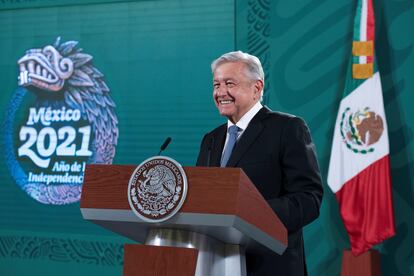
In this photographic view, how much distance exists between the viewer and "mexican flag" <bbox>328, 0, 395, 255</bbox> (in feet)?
15.4

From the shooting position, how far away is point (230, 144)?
252 cm

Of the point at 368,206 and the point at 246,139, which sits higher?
the point at 246,139

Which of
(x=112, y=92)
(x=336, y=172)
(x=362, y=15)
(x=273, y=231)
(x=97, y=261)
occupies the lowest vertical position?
(x=97, y=261)

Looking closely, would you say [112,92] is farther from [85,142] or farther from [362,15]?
[362,15]

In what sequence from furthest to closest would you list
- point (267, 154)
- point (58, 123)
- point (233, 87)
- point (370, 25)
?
point (58, 123), point (370, 25), point (233, 87), point (267, 154)

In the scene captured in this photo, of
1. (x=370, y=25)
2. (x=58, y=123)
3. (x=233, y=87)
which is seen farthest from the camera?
(x=58, y=123)

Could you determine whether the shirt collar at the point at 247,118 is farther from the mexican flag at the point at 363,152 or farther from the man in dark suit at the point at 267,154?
the mexican flag at the point at 363,152

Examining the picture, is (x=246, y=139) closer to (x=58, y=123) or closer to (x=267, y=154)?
(x=267, y=154)

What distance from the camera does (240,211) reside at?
1.80 m

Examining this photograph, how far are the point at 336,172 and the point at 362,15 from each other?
115 centimetres

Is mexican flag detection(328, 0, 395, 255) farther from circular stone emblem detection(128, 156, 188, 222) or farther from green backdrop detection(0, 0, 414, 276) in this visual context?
circular stone emblem detection(128, 156, 188, 222)

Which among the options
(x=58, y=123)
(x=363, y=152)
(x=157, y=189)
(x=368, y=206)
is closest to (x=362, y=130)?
(x=363, y=152)

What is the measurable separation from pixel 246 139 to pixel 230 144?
0.09m

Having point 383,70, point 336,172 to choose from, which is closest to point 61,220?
point 336,172
